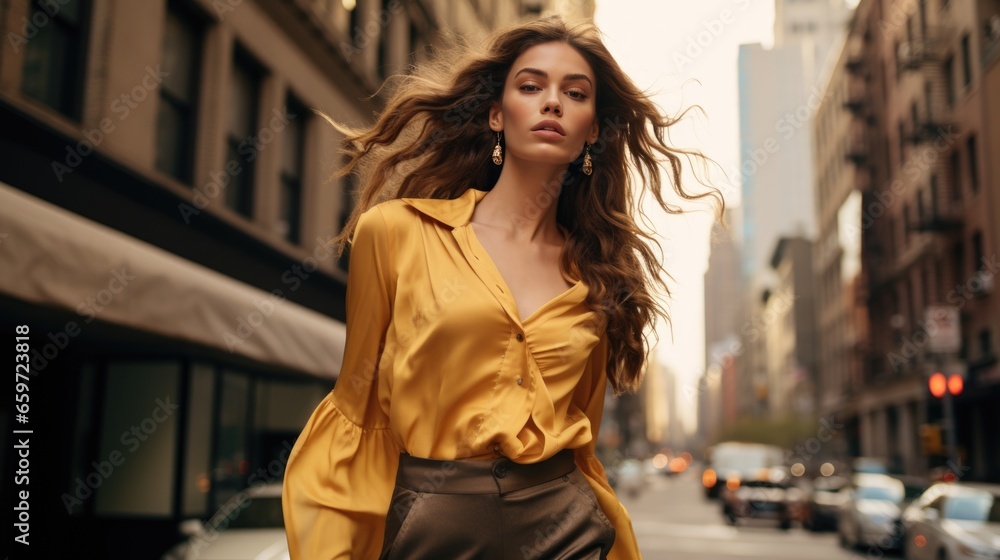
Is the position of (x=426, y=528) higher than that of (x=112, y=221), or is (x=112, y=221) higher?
(x=112, y=221)


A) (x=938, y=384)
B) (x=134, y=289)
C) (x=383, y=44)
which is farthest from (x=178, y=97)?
(x=938, y=384)

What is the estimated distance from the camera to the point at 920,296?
4188 centimetres

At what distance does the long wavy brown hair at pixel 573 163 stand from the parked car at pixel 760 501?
23560 millimetres

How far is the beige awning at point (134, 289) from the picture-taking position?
285 inches

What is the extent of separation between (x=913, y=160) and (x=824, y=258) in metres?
28.8

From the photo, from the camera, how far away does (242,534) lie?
29.7ft

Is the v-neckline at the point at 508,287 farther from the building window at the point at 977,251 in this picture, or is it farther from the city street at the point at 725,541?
the building window at the point at 977,251

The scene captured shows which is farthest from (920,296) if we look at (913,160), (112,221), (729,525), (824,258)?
(112,221)

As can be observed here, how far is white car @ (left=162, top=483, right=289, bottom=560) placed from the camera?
8609 mm

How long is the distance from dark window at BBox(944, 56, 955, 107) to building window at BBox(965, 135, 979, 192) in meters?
2.99

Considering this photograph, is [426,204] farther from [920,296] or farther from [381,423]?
[920,296]

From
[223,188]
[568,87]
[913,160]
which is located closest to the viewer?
[568,87]

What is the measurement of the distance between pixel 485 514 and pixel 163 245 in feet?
36.1

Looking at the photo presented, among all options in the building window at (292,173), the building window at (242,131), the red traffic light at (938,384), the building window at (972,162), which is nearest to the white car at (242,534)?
the building window at (242,131)
